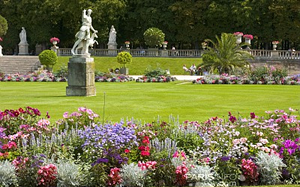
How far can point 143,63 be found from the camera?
43.0 m

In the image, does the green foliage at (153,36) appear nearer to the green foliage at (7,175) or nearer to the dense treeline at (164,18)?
the dense treeline at (164,18)

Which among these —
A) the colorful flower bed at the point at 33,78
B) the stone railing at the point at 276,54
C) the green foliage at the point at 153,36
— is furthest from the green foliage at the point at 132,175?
the green foliage at the point at 153,36

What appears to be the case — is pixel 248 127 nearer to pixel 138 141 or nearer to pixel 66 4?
pixel 138 141

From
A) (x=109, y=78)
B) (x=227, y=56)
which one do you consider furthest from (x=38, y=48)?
(x=227, y=56)

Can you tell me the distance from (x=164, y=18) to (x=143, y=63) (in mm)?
11650

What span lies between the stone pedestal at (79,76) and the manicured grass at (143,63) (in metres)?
22.4

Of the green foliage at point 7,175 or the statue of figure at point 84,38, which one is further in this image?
the statue of figure at point 84,38

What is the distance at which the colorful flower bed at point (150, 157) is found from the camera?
234 inches

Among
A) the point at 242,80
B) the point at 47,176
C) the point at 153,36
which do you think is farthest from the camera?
the point at 153,36

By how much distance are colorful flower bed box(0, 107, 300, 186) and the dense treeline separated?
4243 cm

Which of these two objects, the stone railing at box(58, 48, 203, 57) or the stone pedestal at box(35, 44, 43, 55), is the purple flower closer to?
the stone railing at box(58, 48, 203, 57)

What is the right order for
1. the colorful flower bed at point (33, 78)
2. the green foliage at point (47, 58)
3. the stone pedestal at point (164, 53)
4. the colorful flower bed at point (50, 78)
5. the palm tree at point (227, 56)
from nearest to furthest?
1. the palm tree at point (227, 56)
2. the colorful flower bed at point (50, 78)
3. the colorful flower bed at point (33, 78)
4. the green foliage at point (47, 58)
5. the stone pedestal at point (164, 53)

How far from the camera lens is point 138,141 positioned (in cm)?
677

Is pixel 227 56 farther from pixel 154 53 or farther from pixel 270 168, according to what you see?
pixel 270 168
